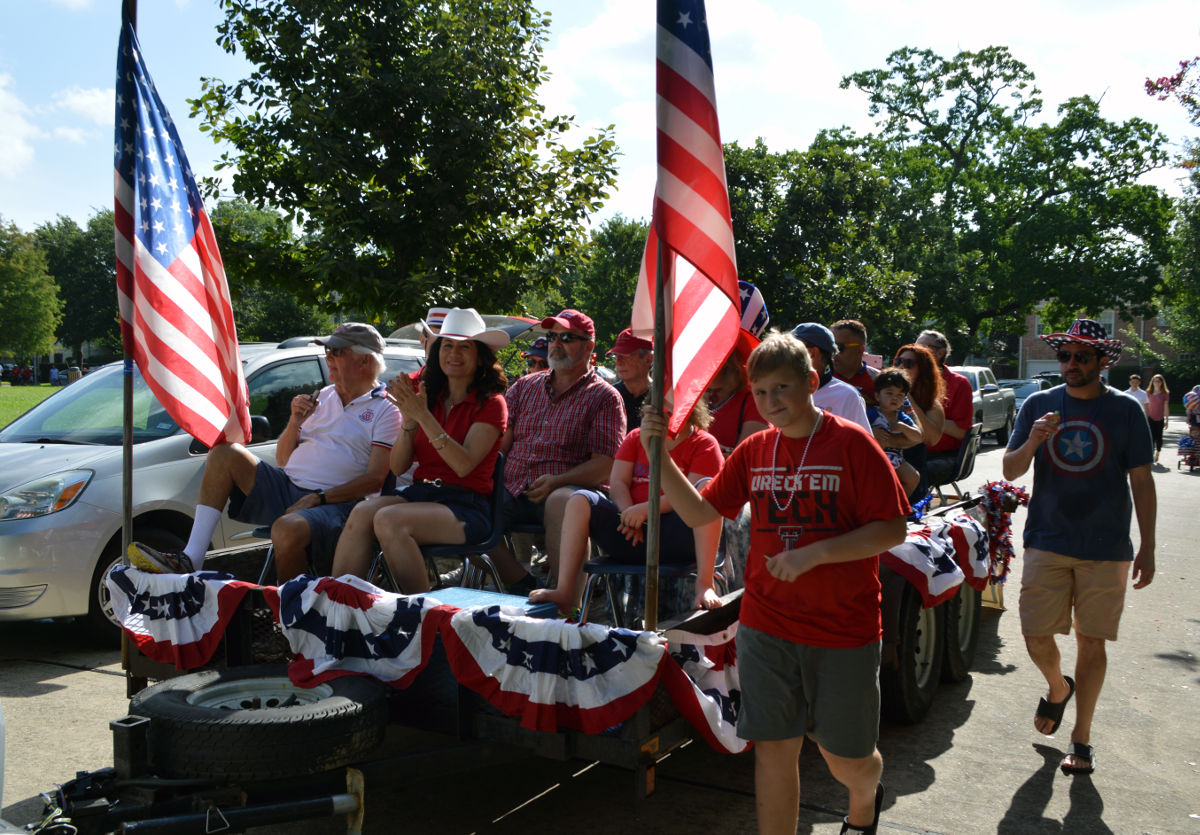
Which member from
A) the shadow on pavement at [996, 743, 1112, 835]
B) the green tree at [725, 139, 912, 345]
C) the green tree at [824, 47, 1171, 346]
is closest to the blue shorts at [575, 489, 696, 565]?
the shadow on pavement at [996, 743, 1112, 835]

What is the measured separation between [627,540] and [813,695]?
1.44 m

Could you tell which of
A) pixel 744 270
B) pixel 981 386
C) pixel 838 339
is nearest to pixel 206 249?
pixel 838 339

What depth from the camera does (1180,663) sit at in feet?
21.4

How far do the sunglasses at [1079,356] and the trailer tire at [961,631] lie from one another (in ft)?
5.05

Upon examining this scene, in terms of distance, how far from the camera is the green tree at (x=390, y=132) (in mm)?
9984

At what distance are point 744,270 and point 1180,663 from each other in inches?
625

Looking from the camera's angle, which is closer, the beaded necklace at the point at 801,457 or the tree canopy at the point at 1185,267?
the beaded necklace at the point at 801,457

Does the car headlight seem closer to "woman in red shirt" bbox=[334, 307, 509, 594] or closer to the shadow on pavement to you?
"woman in red shirt" bbox=[334, 307, 509, 594]

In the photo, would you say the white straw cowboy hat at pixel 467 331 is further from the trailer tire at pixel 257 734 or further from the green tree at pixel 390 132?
the green tree at pixel 390 132

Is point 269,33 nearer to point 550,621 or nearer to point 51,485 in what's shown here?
point 51,485

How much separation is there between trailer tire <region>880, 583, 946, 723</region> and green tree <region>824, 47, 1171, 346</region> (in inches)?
1258

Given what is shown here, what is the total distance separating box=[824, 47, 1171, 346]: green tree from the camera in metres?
37.0

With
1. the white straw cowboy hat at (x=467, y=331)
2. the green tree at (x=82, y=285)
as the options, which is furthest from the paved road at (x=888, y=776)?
the green tree at (x=82, y=285)

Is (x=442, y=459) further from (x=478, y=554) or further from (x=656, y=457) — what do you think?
A: (x=656, y=457)
